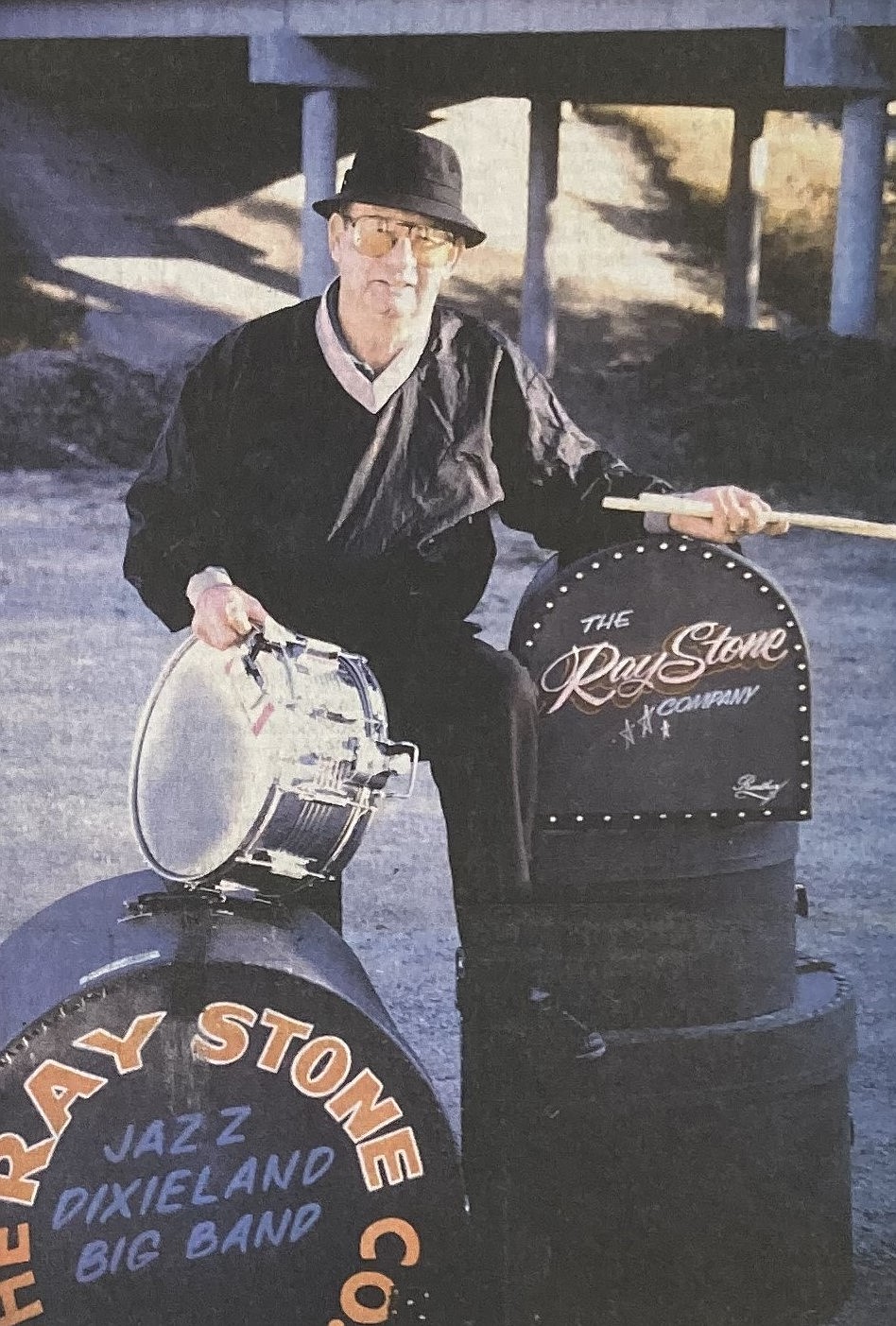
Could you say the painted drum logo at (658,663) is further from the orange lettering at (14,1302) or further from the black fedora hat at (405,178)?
the orange lettering at (14,1302)

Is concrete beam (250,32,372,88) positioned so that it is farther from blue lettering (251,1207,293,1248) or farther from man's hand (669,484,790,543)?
blue lettering (251,1207,293,1248)

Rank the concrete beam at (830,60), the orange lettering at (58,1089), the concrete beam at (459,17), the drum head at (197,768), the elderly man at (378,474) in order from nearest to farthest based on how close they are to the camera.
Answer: the orange lettering at (58,1089)
the drum head at (197,768)
the elderly man at (378,474)
the concrete beam at (830,60)
the concrete beam at (459,17)

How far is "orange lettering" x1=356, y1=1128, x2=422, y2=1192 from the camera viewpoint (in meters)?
2.10

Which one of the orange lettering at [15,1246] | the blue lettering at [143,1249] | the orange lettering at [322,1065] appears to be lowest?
the blue lettering at [143,1249]

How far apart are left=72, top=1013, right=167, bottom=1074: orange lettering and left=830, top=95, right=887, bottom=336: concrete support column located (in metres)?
1.72

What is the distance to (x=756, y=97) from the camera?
3.00 m

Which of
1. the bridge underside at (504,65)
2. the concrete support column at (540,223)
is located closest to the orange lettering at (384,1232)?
the concrete support column at (540,223)

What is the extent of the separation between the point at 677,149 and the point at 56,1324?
6.58 feet

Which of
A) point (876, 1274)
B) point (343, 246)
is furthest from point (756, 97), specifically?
point (876, 1274)

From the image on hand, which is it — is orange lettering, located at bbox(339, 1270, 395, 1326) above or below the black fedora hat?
below

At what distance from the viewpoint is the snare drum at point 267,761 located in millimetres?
2125

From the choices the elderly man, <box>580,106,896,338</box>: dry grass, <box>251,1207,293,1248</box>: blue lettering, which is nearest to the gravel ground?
the elderly man

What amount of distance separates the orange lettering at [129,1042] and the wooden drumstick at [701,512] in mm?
822

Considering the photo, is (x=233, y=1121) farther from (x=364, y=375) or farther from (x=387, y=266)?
(x=387, y=266)
